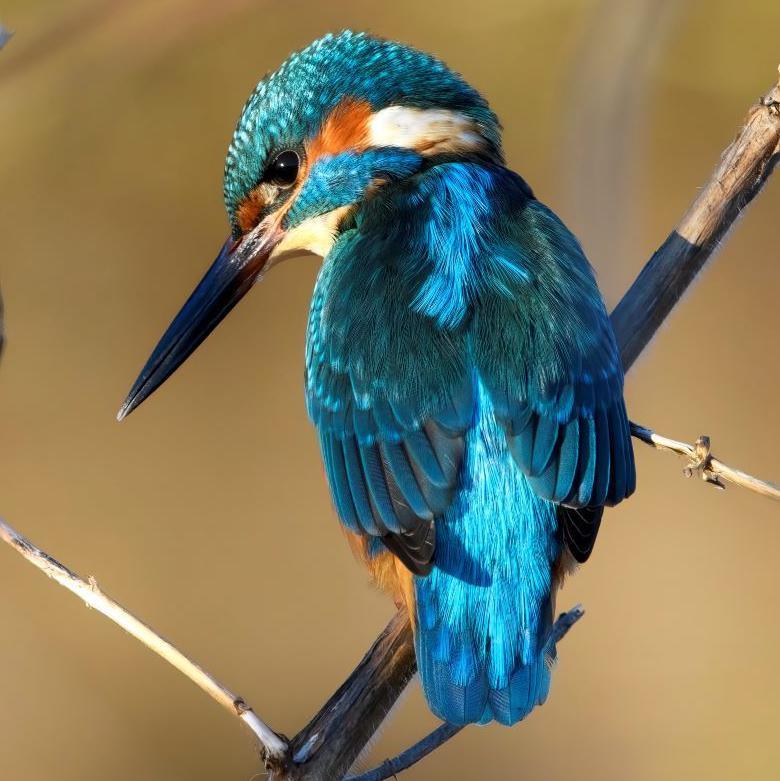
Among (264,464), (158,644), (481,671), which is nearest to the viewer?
(158,644)

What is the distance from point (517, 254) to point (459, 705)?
0.60 m

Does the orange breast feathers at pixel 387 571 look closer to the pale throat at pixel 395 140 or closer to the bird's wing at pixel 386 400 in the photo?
the bird's wing at pixel 386 400

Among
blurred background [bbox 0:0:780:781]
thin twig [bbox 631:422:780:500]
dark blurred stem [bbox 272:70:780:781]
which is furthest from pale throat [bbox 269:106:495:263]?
blurred background [bbox 0:0:780:781]

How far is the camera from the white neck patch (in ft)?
6.16

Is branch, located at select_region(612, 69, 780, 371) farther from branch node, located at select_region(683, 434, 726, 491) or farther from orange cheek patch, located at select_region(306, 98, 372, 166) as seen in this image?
→ orange cheek patch, located at select_region(306, 98, 372, 166)

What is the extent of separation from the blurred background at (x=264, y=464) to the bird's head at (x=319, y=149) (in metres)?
0.73

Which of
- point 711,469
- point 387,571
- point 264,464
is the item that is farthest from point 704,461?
point 264,464

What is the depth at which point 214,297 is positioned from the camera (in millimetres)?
1919

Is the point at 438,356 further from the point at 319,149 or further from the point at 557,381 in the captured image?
the point at 319,149

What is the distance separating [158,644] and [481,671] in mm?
415

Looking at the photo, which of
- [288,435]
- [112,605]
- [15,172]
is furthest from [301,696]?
[112,605]

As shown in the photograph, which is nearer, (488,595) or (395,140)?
→ (488,595)

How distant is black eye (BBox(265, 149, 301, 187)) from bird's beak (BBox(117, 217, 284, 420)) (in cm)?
6

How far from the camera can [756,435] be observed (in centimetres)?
312
